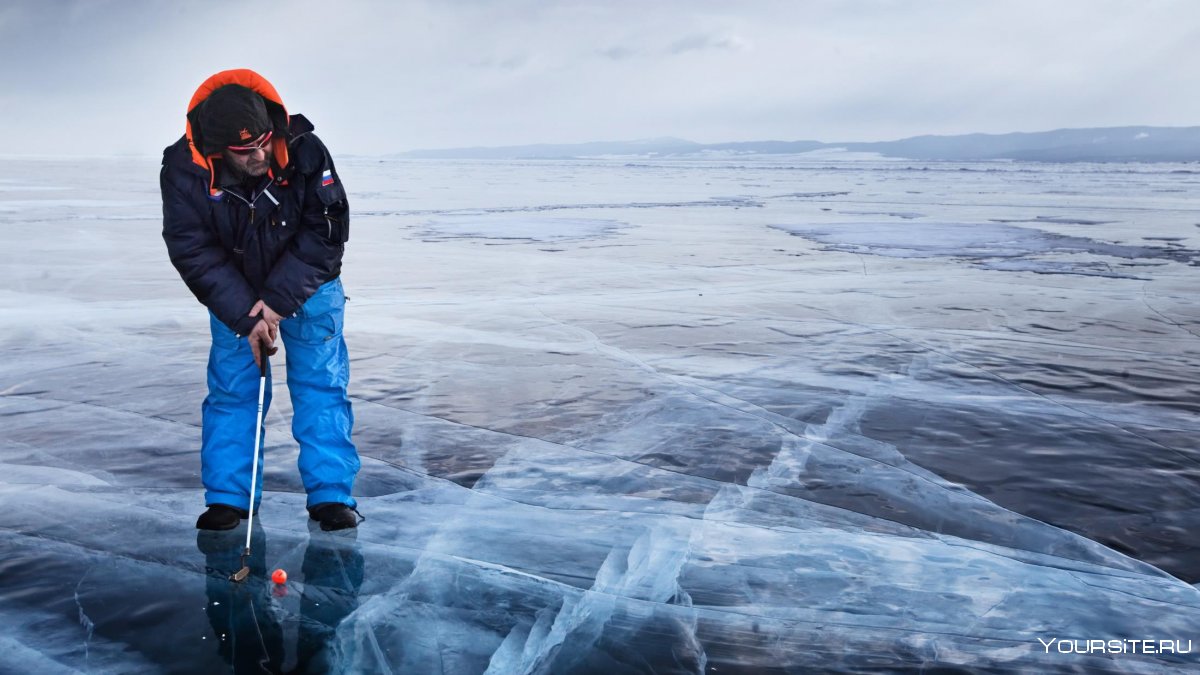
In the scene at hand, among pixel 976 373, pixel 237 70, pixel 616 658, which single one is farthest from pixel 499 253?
pixel 616 658

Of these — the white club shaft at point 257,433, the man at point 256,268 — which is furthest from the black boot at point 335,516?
the white club shaft at point 257,433

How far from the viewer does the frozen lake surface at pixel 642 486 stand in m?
2.70

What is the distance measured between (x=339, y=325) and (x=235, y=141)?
0.79 meters

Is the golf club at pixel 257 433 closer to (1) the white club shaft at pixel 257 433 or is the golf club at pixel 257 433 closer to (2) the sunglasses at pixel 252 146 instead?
(1) the white club shaft at pixel 257 433

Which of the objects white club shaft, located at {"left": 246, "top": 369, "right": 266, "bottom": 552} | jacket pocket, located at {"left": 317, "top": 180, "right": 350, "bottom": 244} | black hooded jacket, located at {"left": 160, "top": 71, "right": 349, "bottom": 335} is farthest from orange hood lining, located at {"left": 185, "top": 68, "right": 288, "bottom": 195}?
white club shaft, located at {"left": 246, "top": 369, "right": 266, "bottom": 552}

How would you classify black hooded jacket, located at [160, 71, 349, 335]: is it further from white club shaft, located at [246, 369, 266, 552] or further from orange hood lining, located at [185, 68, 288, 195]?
white club shaft, located at [246, 369, 266, 552]

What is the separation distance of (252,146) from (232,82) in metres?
0.23

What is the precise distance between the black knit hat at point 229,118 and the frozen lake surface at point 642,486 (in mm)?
1375

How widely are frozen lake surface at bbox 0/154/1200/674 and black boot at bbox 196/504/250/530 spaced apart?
0.18 feet

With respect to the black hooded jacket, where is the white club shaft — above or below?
below

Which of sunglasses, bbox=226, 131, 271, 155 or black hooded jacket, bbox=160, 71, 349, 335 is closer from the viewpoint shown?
sunglasses, bbox=226, 131, 271, 155

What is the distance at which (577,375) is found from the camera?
5.80 metres

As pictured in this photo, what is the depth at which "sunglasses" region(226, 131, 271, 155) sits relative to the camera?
3.01 m

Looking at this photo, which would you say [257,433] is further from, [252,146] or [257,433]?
[252,146]
